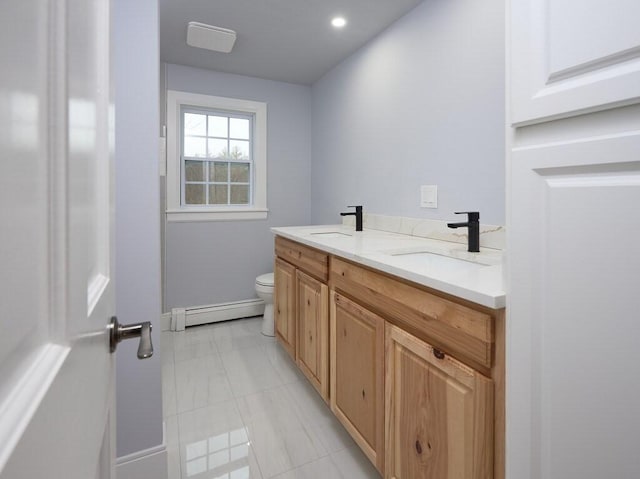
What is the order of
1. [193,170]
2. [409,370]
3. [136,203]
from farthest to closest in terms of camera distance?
[193,170]
[136,203]
[409,370]

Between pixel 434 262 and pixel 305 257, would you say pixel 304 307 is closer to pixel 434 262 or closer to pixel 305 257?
pixel 305 257

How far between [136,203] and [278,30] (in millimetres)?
1805

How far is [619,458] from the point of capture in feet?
2.05

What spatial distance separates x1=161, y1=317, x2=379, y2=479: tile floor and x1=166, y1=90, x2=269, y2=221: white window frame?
48.1 inches

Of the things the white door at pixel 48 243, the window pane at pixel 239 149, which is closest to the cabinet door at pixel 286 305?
the window pane at pixel 239 149

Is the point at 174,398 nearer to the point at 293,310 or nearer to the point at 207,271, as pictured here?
the point at 293,310

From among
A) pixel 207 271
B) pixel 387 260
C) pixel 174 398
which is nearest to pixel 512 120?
pixel 387 260

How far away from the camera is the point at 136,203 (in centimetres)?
137

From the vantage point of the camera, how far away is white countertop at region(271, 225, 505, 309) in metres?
0.93

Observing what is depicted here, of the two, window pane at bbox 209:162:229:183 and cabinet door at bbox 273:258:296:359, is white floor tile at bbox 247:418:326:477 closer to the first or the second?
cabinet door at bbox 273:258:296:359

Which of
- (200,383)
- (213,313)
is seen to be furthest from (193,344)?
(200,383)

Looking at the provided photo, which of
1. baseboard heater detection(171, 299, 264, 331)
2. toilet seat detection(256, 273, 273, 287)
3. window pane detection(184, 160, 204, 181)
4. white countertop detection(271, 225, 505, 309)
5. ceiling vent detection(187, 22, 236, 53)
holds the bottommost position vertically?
baseboard heater detection(171, 299, 264, 331)

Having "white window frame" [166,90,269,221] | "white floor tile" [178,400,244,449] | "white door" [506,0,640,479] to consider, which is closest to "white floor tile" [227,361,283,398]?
"white floor tile" [178,400,244,449]

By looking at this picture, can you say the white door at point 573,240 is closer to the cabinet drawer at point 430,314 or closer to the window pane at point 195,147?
the cabinet drawer at point 430,314
